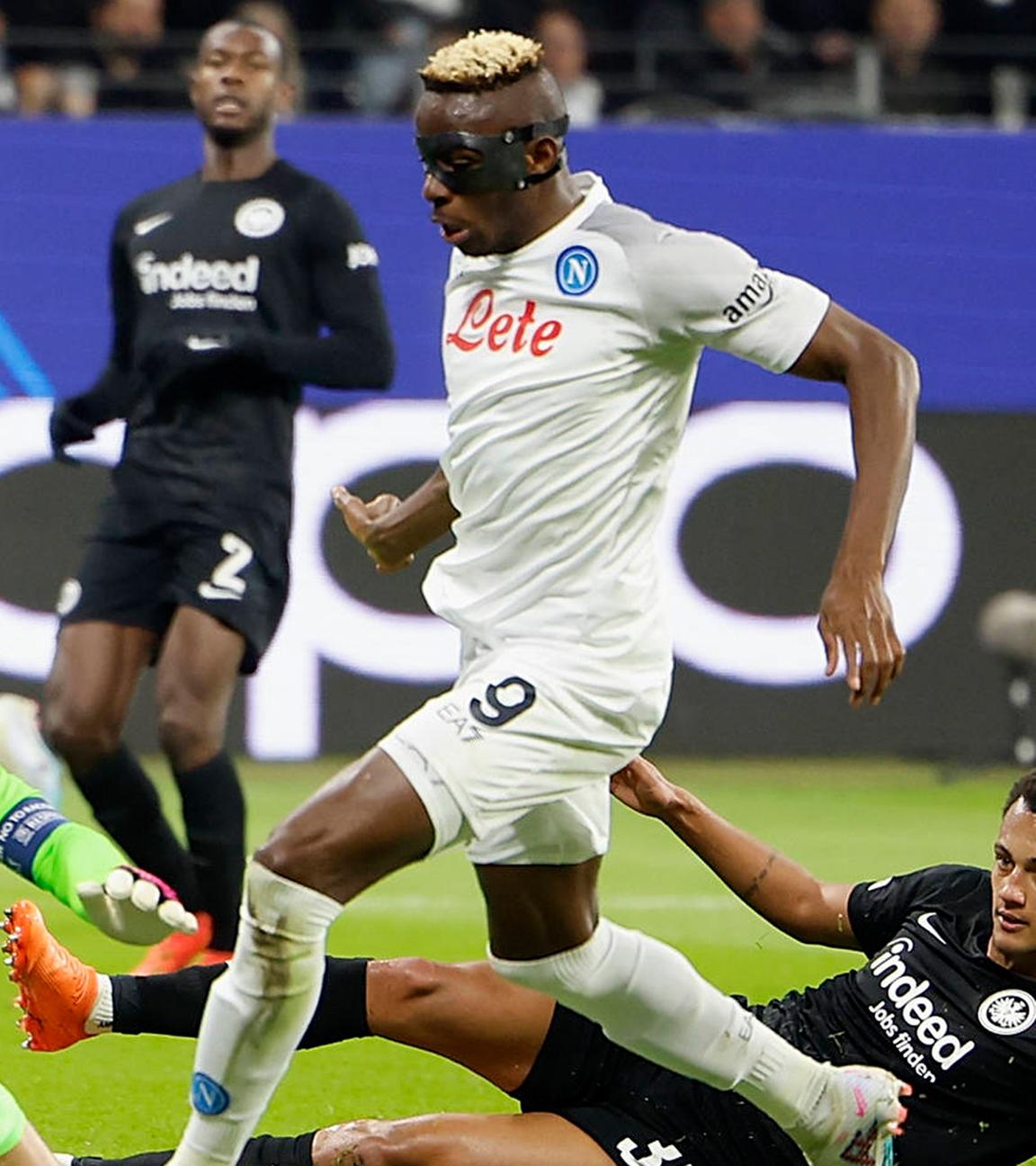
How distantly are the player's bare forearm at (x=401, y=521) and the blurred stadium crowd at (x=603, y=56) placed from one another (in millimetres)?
6313

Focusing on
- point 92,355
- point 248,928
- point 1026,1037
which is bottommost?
point 92,355

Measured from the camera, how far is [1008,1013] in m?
3.99

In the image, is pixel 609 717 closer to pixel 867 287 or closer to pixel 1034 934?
pixel 1034 934

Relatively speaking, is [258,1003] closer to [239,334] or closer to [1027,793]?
[1027,793]

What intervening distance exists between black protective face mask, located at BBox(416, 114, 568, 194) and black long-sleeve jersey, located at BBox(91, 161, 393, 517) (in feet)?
7.36

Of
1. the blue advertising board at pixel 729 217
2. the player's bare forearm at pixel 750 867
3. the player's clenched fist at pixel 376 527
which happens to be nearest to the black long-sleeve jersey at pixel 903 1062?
the player's bare forearm at pixel 750 867

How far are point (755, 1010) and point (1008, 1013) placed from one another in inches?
20.1

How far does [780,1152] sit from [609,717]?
0.79m

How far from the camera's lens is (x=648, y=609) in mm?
3951

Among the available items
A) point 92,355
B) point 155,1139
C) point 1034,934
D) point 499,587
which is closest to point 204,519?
point 155,1139

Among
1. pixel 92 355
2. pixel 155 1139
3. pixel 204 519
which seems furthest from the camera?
pixel 92 355

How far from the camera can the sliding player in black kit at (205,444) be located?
6.01 meters

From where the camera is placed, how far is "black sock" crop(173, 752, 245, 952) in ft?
19.7

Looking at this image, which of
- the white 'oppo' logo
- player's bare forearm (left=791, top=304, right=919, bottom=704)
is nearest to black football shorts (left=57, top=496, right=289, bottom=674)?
player's bare forearm (left=791, top=304, right=919, bottom=704)
